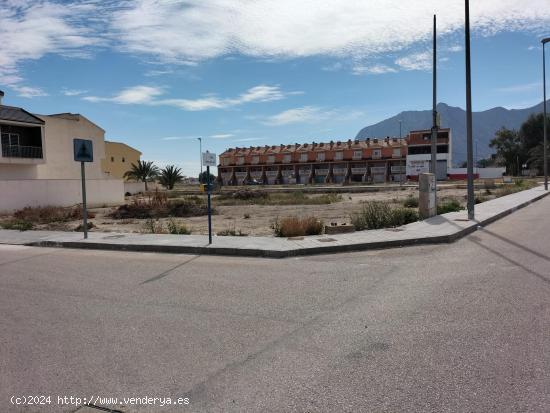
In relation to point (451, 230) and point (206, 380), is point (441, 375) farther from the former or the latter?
point (451, 230)

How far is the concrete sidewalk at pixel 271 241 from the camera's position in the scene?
11828 millimetres

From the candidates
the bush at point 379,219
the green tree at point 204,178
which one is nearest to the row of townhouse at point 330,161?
the bush at point 379,219

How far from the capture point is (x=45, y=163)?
138ft

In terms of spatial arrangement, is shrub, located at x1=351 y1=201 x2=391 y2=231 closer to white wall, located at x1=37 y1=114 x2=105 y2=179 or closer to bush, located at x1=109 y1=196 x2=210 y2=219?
bush, located at x1=109 y1=196 x2=210 y2=219

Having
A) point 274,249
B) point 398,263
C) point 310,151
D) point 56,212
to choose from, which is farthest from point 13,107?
point 310,151

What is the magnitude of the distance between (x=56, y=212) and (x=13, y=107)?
61.7ft

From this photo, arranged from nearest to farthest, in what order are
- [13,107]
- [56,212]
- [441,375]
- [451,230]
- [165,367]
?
[441,375] < [165,367] < [451,230] < [56,212] < [13,107]

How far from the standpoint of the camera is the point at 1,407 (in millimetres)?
4008

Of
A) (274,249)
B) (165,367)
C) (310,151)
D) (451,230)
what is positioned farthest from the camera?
(310,151)

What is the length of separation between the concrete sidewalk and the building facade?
72586mm

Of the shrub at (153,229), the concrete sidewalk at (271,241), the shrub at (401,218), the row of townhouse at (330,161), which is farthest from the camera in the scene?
the row of townhouse at (330,161)

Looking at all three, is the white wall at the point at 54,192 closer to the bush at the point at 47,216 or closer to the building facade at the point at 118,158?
the bush at the point at 47,216

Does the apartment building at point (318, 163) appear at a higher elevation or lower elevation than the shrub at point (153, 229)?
higher

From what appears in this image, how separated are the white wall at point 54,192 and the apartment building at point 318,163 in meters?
66.4
